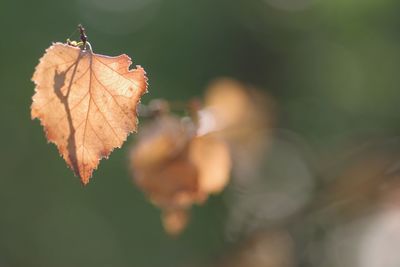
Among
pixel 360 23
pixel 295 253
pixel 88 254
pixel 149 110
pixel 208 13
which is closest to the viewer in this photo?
pixel 149 110

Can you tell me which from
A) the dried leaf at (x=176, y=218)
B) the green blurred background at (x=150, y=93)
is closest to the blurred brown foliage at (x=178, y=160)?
the dried leaf at (x=176, y=218)

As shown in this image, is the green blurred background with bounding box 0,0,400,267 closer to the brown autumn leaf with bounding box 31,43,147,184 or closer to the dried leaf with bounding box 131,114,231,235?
the dried leaf with bounding box 131,114,231,235

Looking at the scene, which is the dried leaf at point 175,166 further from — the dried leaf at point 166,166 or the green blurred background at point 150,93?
the green blurred background at point 150,93

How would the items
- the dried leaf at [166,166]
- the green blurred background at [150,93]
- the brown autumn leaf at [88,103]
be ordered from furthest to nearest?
the green blurred background at [150,93], the dried leaf at [166,166], the brown autumn leaf at [88,103]

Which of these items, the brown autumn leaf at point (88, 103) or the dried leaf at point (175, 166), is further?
the dried leaf at point (175, 166)

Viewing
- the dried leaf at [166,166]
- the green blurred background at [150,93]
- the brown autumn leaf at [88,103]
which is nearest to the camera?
the brown autumn leaf at [88,103]

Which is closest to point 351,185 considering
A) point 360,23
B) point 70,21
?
point 70,21

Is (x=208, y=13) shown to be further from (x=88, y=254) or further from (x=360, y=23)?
(x=88, y=254)
